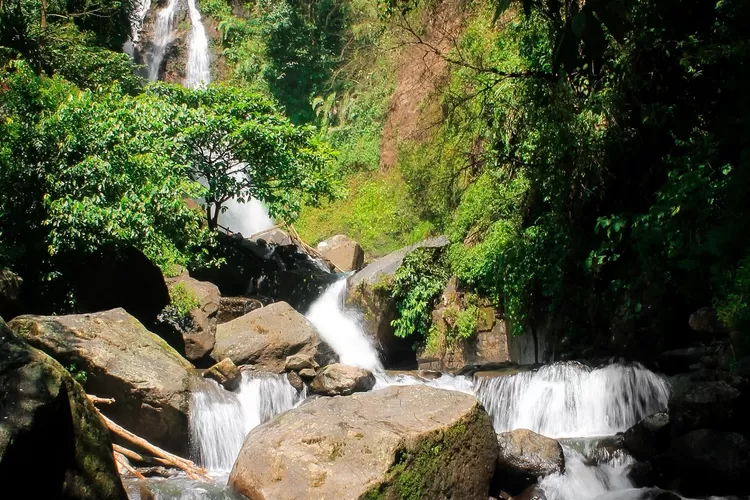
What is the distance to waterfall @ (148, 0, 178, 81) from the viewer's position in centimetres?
2920

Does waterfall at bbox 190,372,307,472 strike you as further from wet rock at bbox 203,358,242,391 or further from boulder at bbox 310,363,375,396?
boulder at bbox 310,363,375,396

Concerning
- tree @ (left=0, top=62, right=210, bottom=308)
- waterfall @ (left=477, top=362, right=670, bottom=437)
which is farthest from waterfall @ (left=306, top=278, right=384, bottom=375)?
waterfall @ (left=477, top=362, right=670, bottom=437)

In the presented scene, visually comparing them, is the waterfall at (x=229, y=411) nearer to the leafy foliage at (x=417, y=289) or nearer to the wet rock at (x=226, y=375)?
the wet rock at (x=226, y=375)

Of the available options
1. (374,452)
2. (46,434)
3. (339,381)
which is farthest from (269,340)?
(46,434)

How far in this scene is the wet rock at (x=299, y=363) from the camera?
12.1m

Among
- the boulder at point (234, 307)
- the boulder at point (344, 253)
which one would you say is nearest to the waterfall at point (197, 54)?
the boulder at point (344, 253)

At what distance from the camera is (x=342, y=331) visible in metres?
16.5

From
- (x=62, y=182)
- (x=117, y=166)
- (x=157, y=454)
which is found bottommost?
(x=157, y=454)

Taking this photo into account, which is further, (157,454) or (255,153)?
(255,153)

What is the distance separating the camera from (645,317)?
10320mm

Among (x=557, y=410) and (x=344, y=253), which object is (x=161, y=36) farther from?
(x=557, y=410)

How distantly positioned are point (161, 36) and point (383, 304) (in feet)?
62.7

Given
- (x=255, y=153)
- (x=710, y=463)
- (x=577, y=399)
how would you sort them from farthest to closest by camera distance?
1. (x=255, y=153)
2. (x=577, y=399)
3. (x=710, y=463)

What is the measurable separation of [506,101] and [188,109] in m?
7.66
